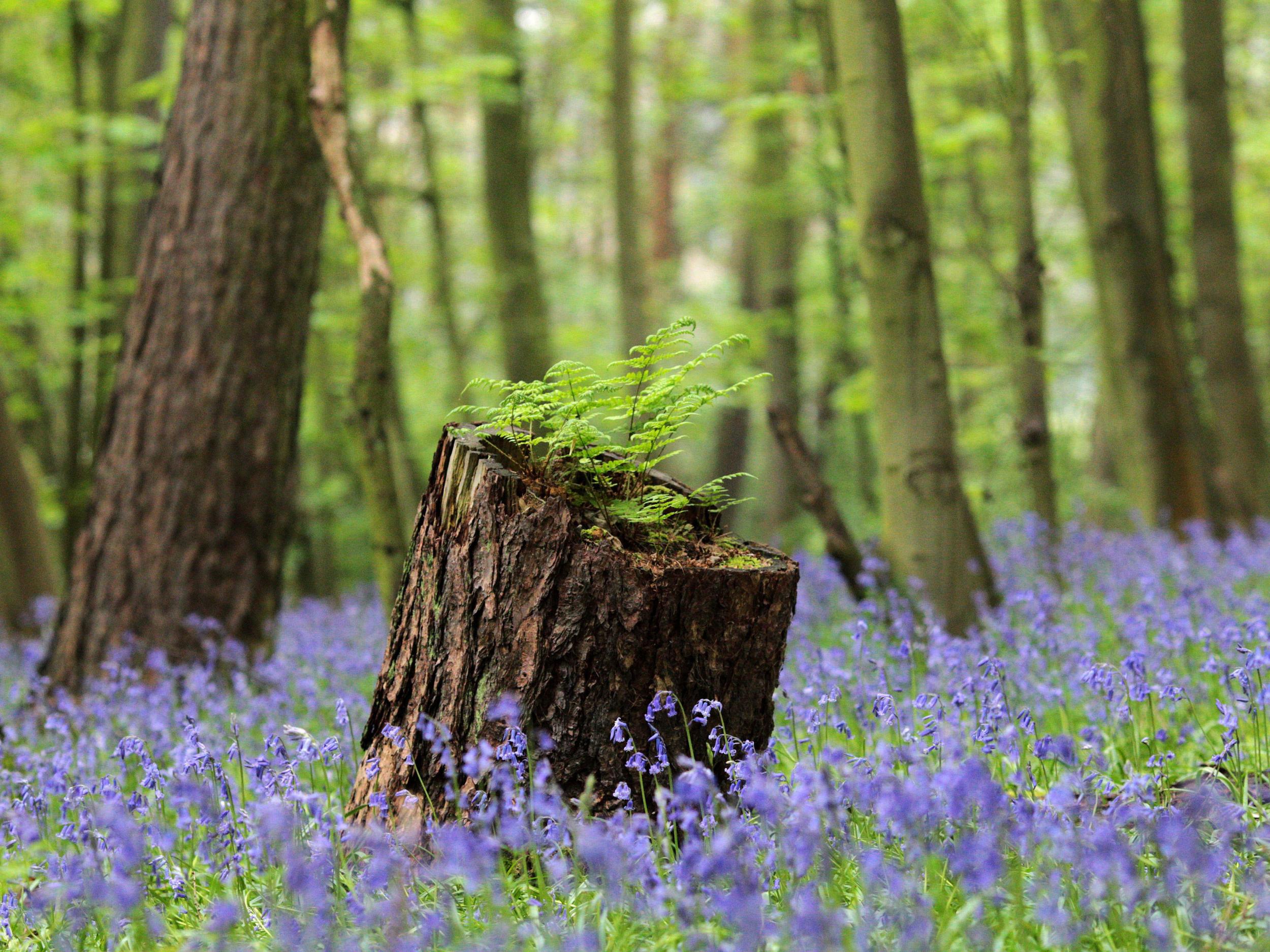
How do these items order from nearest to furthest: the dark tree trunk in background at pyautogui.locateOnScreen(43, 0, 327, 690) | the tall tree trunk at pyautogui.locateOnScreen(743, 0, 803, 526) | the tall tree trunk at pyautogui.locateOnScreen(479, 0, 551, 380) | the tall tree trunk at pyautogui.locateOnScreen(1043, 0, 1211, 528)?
1. the dark tree trunk in background at pyautogui.locateOnScreen(43, 0, 327, 690)
2. the tall tree trunk at pyautogui.locateOnScreen(1043, 0, 1211, 528)
3. the tall tree trunk at pyautogui.locateOnScreen(479, 0, 551, 380)
4. the tall tree trunk at pyautogui.locateOnScreen(743, 0, 803, 526)

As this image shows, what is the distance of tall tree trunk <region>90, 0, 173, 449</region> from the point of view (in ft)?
29.2

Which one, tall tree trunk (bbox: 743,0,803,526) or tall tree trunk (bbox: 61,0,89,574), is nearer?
tall tree trunk (bbox: 61,0,89,574)

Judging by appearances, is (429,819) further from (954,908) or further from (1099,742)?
(1099,742)

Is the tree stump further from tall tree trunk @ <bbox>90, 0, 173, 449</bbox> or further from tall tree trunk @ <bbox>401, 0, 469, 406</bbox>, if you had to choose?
tall tree trunk @ <bbox>401, 0, 469, 406</bbox>

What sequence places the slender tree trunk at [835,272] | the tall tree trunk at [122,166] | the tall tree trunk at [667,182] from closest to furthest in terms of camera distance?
1. the slender tree trunk at [835,272]
2. the tall tree trunk at [122,166]
3. the tall tree trunk at [667,182]

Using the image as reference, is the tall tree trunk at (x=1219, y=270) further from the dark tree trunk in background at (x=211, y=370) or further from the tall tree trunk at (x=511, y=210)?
the dark tree trunk in background at (x=211, y=370)

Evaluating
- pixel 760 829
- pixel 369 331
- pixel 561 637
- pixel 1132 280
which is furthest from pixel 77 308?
pixel 760 829

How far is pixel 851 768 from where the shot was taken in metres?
2.60

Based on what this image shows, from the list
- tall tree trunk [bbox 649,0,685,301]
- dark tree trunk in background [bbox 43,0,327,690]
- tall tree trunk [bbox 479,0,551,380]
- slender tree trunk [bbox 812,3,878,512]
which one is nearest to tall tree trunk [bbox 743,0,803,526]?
slender tree trunk [bbox 812,3,878,512]

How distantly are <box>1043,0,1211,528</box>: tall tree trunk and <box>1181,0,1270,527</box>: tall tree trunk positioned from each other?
4.04 ft

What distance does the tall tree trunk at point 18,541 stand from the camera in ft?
28.2

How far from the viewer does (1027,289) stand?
6320mm

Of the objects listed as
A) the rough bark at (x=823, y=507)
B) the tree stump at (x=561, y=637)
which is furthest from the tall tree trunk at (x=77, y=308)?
the tree stump at (x=561, y=637)

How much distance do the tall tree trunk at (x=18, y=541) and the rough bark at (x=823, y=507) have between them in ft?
21.0
